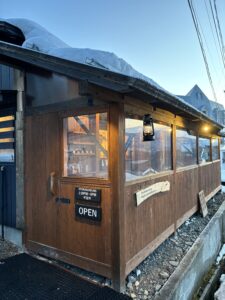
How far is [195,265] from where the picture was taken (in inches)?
147

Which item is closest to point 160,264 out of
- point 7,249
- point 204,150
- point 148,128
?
point 148,128


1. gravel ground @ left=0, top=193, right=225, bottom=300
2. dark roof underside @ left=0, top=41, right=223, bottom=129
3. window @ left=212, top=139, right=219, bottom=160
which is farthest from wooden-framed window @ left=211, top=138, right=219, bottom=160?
dark roof underside @ left=0, top=41, right=223, bottom=129

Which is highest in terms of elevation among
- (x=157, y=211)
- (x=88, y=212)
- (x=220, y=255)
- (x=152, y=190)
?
(x=152, y=190)

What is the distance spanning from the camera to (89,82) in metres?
2.71

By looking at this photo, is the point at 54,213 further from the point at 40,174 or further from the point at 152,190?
the point at 152,190

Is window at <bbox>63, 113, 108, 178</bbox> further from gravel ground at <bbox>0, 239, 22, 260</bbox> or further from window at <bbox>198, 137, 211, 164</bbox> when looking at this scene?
window at <bbox>198, 137, 211, 164</bbox>

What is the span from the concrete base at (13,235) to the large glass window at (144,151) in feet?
7.07

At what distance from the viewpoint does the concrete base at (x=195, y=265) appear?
2.88 meters

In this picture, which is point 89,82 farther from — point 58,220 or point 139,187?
point 58,220

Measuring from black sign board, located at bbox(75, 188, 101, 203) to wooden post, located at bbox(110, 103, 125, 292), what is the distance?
23 cm

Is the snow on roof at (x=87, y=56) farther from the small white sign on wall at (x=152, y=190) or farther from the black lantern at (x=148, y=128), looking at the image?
the small white sign on wall at (x=152, y=190)

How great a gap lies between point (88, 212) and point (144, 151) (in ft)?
4.14

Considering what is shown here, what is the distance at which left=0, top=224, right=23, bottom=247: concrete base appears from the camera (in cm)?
391

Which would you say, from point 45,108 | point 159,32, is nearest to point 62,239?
point 45,108
